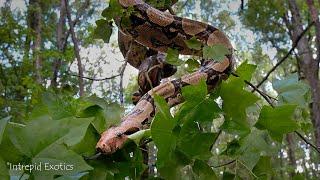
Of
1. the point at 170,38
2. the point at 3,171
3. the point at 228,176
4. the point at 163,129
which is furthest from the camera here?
the point at 170,38

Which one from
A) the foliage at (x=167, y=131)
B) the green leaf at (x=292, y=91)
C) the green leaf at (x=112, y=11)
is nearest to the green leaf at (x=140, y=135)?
the foliage at (x=167, y=131)

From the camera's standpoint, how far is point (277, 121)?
84cm

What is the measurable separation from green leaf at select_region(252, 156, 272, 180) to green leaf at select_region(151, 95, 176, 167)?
319mm

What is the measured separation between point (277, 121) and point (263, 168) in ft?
0.65

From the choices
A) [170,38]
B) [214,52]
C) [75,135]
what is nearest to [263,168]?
[214,52]

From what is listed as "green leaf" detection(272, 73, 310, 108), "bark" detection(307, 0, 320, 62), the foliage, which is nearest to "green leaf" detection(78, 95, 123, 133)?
the foliage

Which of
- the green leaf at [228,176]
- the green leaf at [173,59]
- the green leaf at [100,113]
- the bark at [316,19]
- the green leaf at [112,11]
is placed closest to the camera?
the green leaf at [100,113]

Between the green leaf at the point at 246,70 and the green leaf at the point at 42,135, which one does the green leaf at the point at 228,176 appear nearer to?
the green leaf at the point at 246,70

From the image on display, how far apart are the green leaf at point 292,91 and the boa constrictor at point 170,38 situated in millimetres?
225

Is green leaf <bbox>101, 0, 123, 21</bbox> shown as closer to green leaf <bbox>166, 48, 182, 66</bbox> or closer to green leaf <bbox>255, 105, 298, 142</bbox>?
green leaf <bbox>166, 48, 182, 66</bbox>

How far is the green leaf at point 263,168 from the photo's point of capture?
98 centimetres

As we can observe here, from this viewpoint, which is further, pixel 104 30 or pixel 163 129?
pixel 104 30

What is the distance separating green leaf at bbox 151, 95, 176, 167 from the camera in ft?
2.29

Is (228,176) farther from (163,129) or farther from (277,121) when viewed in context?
(163,129)
